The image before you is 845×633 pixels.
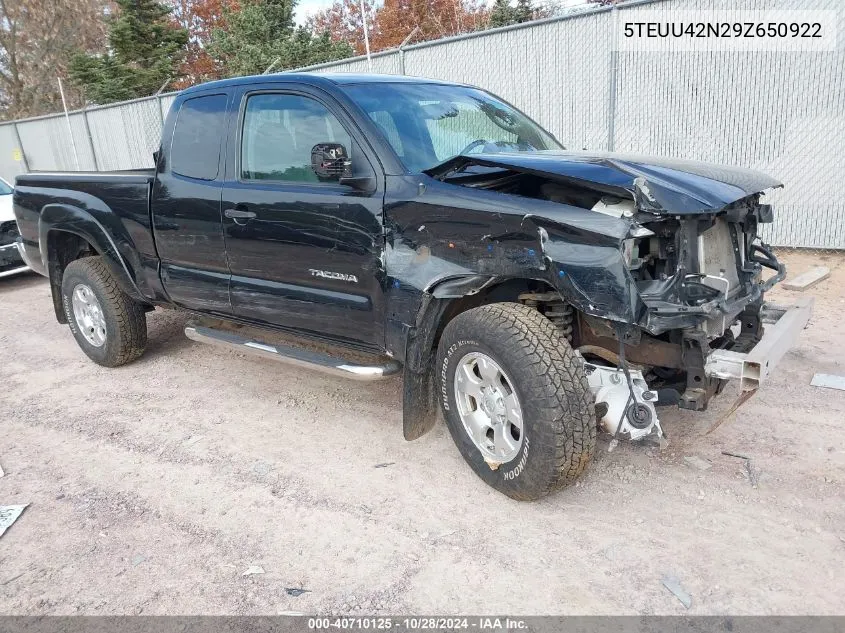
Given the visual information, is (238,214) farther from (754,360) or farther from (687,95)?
(687,95)

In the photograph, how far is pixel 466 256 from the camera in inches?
123

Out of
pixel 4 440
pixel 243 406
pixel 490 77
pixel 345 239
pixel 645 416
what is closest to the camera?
pixel 645 416

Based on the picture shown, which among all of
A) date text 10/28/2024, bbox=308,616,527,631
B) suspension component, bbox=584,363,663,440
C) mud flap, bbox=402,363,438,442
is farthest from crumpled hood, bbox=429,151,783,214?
date text 10/28/2024, bbox=308,616,527,631

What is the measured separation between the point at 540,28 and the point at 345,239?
652 cm

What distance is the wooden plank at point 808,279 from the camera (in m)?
6.38

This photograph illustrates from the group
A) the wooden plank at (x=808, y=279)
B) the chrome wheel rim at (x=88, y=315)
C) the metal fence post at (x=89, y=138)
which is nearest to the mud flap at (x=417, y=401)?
the chrome wheel rim at (x=88, y=315)

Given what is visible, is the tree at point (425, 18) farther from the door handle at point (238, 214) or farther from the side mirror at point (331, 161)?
the side mirror at point (331, 161)

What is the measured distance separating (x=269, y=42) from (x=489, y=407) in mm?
20052

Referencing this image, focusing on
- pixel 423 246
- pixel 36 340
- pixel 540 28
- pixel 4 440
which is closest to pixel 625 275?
pixel 423 246

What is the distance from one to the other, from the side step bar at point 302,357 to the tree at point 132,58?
22.8m

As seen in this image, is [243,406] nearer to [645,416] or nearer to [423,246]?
[423,246]

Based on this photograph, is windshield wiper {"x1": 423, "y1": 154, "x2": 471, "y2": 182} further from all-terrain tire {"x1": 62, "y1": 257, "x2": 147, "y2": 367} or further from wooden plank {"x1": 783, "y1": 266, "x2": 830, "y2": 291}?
wooden plank {"x1": 783, "y1": 266, "x2": 830, "y2": 291}

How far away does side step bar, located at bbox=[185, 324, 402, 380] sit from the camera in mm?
3611

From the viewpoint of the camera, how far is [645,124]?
812 cm
